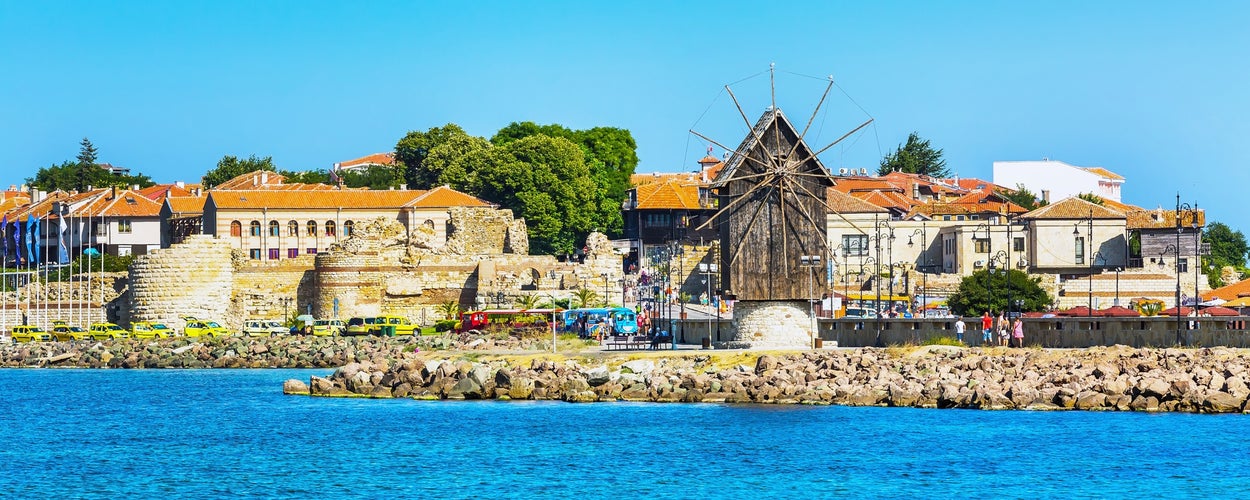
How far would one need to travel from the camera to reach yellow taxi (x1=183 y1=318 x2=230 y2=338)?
62.0m

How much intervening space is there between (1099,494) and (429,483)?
10.5 meters

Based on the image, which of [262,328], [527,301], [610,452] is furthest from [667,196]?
[610,452]

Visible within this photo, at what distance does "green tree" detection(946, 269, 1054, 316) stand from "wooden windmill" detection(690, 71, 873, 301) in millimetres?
14915

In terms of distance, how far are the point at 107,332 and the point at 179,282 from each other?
2.93 metres

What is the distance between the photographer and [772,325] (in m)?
43.2

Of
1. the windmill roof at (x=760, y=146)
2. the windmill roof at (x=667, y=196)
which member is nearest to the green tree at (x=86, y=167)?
the windmill roof at (x=667, y=196)

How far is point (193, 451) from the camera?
3434 cm

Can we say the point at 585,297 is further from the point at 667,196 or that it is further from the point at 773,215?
the point at 667,196

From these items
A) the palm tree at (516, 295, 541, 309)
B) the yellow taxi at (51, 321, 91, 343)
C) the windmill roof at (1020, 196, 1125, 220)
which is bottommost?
the yellow taxi at (51, 321, 91, 343)

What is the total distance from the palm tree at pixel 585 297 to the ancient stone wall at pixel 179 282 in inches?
484

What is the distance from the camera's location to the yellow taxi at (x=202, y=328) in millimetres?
62000

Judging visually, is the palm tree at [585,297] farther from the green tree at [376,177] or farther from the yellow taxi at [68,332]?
the green tree at [376,177]

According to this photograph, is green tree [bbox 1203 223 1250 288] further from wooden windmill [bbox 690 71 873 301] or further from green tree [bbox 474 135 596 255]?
wooden windmill [bbox 690 71 873 301]

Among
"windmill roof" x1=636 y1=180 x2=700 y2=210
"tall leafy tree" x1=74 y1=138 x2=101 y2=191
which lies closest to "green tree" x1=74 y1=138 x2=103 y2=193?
"tall leafy tree" x1=74 y1=138 x2=101 y2=191
